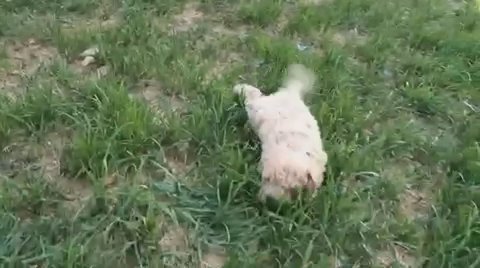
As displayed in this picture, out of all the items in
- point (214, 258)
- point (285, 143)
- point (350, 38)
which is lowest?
point (350, 38)

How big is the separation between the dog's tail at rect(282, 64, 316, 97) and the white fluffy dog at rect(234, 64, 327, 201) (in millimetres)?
86

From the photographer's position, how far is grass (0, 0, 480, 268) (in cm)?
260

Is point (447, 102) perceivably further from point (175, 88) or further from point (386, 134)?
point (175, 88)

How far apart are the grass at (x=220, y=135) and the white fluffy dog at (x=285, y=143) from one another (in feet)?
0.23

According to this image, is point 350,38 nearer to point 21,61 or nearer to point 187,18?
point 187,18

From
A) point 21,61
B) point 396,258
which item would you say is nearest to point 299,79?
point 396,258

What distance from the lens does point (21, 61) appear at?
354 cm

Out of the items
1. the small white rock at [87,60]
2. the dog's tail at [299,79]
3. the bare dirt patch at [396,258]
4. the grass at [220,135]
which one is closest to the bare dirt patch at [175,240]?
the grass at [220,135]

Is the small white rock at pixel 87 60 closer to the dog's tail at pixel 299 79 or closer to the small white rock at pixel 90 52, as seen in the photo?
the small white rock at pixel 90 52

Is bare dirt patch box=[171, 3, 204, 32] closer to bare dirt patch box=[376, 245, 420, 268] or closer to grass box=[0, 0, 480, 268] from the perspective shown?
grass box=[0, 0, 480, 268]

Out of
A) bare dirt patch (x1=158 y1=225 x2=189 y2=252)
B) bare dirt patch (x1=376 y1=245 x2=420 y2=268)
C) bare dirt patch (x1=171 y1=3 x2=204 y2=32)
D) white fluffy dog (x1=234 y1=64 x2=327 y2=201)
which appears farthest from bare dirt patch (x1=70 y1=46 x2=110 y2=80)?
bare dirt patch (x1=376 y1=245 x2=420 y2=268)

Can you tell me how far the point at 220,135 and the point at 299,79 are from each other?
594 millimetres

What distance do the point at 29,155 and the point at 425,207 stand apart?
149 centimetres

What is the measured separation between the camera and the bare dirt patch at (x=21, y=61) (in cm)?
335
